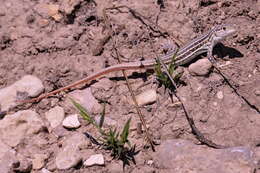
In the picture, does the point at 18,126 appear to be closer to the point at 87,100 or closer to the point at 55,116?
the point at 55,116

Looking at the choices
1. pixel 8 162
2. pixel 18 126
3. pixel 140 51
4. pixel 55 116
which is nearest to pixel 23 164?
pixel 8 162

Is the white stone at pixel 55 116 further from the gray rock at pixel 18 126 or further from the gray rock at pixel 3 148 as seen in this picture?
the gray rock at pixel 3 148

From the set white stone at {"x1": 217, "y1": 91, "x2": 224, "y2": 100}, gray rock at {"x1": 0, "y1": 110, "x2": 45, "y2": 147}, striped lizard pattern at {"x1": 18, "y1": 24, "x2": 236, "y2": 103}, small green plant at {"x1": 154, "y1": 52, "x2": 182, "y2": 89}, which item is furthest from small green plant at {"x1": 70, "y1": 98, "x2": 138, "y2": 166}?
white stone at {"x1": 217, "y1": 91, "x2": 224, "y2": 100}

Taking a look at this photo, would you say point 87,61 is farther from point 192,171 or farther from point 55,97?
point 192,171

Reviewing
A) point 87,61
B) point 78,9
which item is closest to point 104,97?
point 87,61

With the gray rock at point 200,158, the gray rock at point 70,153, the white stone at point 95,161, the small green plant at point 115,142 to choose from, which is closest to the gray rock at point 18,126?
the gray rock at point 70,153
